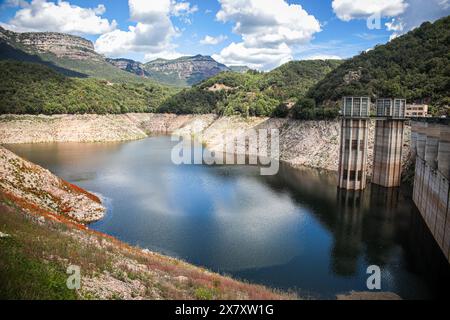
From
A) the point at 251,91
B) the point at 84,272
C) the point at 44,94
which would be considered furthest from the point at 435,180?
the point at 44,94

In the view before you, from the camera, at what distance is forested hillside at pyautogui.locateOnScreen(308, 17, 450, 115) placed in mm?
59406

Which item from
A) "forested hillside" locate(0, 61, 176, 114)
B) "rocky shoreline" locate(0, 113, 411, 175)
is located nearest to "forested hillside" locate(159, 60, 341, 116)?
"rocky shoreline" locate(0, 113, 411, 175)

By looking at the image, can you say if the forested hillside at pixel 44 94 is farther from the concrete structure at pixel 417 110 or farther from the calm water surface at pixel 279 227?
the concrete structure at pixel 417 110

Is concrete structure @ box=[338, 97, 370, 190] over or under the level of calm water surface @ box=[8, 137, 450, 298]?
over

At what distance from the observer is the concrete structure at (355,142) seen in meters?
48.1

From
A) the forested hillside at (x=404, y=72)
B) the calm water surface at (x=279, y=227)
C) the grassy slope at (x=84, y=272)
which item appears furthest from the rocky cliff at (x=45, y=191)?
the forested hillside at (x=404, y=72)

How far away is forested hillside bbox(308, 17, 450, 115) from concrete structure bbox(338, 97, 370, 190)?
633 inches

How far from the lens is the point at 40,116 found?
343 ft

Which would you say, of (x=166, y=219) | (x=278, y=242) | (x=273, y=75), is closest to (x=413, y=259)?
(x=278, y=242)

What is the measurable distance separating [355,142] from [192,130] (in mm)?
89831

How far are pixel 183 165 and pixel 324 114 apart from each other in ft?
103

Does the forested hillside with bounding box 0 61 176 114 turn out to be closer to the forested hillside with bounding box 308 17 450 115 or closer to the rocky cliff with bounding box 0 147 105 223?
the rocky cliff with bounding box 0 147 105 223

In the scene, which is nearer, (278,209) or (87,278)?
(87,278)
